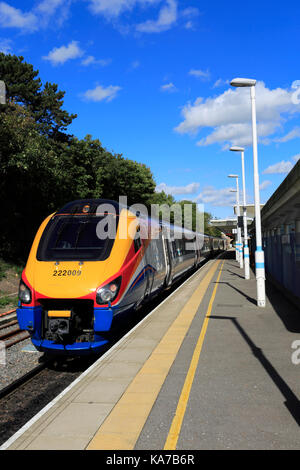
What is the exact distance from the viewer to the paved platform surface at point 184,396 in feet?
13.6

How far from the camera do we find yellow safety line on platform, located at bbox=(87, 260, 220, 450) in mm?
4141

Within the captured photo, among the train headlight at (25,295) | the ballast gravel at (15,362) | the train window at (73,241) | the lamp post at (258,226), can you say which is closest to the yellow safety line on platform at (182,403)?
the train window at (73,241)

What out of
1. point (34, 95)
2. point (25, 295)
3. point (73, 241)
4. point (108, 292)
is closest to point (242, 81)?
point (73, 241)

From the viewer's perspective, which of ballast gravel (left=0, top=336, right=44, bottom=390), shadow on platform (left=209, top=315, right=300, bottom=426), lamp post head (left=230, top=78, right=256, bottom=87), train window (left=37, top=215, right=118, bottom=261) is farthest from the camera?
lamp post head (left=230, top=78, right=256, bottom=87)

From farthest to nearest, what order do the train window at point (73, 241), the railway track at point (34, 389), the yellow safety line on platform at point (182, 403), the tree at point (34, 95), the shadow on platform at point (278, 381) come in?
the tree at point (34, 95), the train window at point (73, 241), the railway track at point (34, 389), the shadow on platform at point (278, 381), the yellow safety line on platform at point (182, 403)

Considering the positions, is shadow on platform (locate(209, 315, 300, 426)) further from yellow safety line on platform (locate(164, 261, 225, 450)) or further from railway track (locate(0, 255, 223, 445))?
railway track (locate(0, 255, 223, 445))

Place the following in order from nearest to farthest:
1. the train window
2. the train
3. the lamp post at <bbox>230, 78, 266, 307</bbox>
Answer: the train → the train window → the lamp post at <bbox>230, 78, 266, 307</bbox>

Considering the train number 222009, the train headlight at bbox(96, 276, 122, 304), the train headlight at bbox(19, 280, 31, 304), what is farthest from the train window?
the train headlight at bbox(19, 280, 31, 304)

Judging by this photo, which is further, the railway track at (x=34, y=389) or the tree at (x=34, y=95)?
the tree at (x=34, y=95)

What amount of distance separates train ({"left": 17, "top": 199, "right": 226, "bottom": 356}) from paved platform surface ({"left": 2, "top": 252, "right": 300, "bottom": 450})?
80 centimetres

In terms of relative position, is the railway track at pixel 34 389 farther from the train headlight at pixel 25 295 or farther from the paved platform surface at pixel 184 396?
the train headlight at pixel 25 295

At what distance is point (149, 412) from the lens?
15.8 feet

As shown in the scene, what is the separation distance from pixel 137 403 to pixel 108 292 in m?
2.46

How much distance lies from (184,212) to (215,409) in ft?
237
